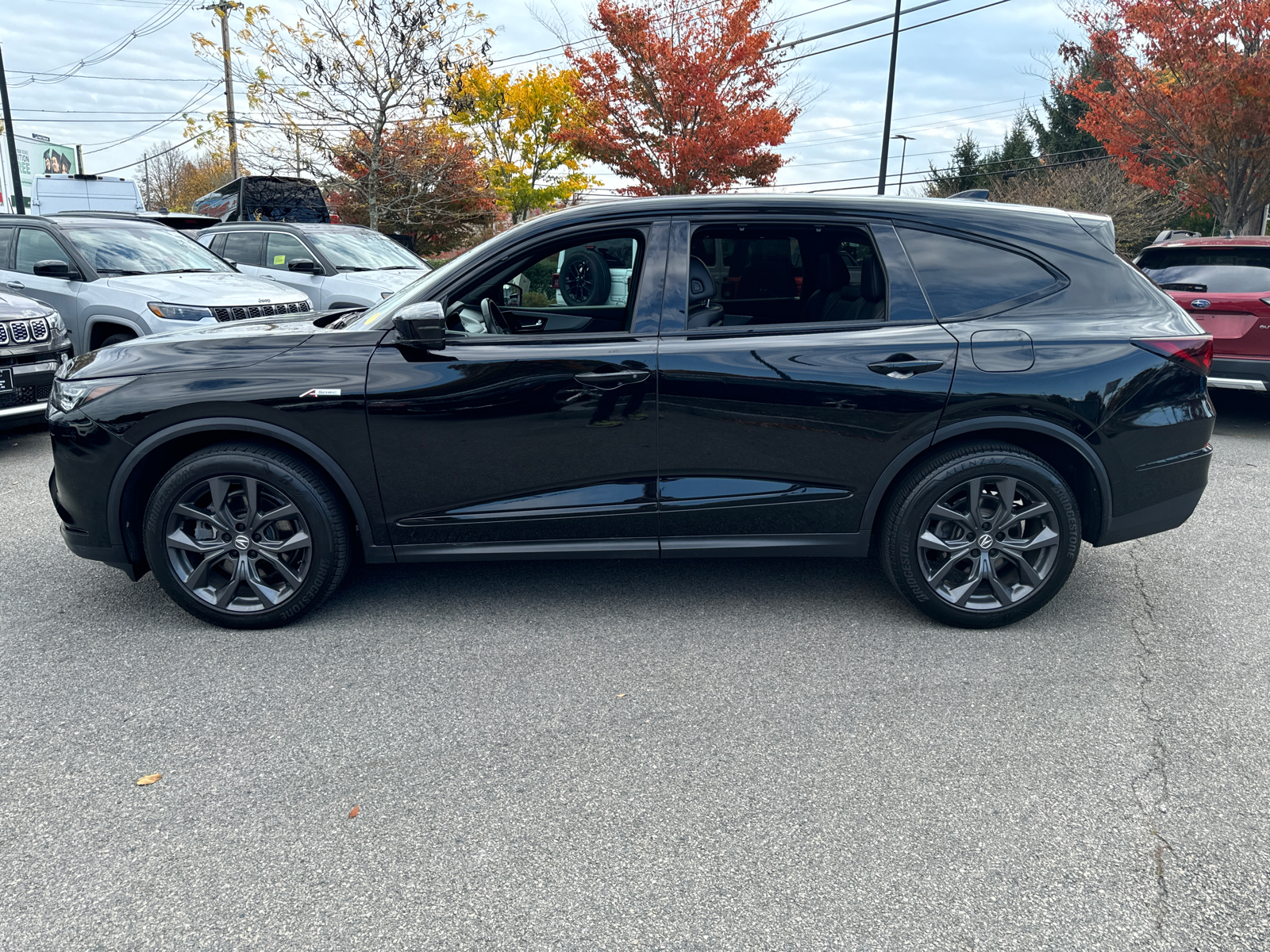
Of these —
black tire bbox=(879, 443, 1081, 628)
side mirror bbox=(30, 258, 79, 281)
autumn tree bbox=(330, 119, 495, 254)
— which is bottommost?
black tire bbox=(879, 443, 1081, 628)

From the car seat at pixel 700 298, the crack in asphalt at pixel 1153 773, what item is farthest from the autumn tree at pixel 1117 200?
the car seat at pixel 700 298

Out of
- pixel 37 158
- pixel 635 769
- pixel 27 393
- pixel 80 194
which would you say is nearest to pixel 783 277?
pixel 635 769

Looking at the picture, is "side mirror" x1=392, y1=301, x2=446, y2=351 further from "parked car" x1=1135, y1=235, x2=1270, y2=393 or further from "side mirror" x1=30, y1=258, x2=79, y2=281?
"parked car" x1=1135, y1=235, x2=1270, y2=393

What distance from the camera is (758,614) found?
4.09 m

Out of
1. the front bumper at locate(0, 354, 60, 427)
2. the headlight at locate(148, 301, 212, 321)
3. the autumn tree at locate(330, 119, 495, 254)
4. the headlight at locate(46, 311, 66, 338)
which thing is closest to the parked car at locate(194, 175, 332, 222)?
the autumn tree at locate(330, 119, 495, 254)

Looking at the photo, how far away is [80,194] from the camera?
1969 centimetres

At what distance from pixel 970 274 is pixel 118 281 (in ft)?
25.1

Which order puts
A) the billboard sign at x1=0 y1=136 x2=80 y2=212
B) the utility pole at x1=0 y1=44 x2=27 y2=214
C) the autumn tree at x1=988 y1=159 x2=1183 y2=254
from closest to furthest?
1. the utility pole at x1=0 y1=44 x2=27 y2=214
2. the autumn tree at x1=988 y1=159 x2=1183 y2=254
3. the billboard sign at x1=0 y1=136 x2=80 y2=212

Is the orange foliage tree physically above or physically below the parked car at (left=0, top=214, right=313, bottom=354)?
above

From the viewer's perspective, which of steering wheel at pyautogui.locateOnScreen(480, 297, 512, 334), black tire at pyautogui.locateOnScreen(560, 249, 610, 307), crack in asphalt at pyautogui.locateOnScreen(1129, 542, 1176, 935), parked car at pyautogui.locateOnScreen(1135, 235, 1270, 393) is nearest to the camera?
crack in asphalt at pyautogui.locateOnScreen(1129, 542, 1176, 935)

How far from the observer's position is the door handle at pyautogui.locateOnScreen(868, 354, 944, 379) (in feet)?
12.1

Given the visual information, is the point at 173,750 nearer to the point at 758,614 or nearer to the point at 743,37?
the point at 758,614

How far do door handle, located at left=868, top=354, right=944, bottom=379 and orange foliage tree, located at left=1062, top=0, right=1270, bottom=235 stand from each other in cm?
1513

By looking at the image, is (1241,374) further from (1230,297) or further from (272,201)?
(272,201)
